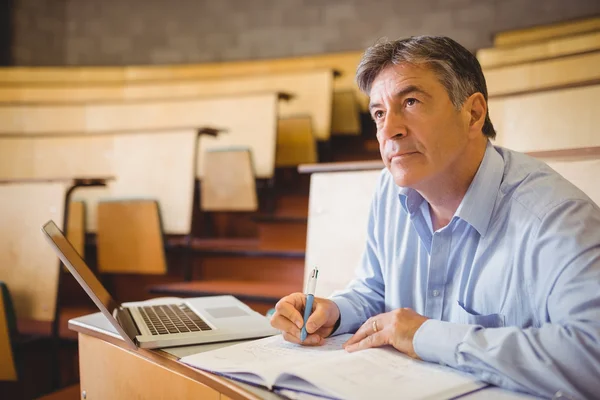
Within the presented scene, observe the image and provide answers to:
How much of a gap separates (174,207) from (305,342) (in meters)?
0.95

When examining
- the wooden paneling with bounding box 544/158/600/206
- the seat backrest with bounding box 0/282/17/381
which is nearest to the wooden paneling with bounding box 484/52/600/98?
the wooden paneling with bounding box 544/158/600/206

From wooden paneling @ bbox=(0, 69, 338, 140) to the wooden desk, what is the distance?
1.14m

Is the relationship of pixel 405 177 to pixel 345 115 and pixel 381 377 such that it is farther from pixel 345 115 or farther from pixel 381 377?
pixel 345 115

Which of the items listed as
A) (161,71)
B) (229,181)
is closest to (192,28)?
(161,71)

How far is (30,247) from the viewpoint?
3.50ft

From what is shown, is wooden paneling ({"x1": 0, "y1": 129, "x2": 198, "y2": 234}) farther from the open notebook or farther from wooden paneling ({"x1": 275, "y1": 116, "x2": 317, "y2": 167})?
the open notebook

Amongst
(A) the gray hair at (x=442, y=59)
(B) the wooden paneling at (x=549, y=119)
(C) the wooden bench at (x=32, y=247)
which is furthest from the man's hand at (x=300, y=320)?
(C) the wooden bench at (x=32, y=247)

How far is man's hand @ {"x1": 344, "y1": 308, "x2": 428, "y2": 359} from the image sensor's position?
376mm

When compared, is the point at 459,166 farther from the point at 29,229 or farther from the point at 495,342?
the point at 29,229

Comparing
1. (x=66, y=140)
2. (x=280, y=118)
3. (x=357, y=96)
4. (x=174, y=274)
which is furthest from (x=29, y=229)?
(x=357, y=96)

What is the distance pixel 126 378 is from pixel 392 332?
0.24 meters

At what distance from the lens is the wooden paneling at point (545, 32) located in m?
1.68

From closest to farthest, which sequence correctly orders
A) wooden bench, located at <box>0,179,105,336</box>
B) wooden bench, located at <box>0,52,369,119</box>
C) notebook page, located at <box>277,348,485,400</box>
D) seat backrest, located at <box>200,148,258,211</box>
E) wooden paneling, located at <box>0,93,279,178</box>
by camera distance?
notebook page, located at <box>277,348,485,400</box> < wooden bench, located at <box>0,179,105,336</box> < seat backrest, located at <box>200,148,258,211</box> < wooden paneling, located at <box>0,93,279,178</box> < wooden bench, located at <box>0,52,369,119</box>

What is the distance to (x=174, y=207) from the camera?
131cm
